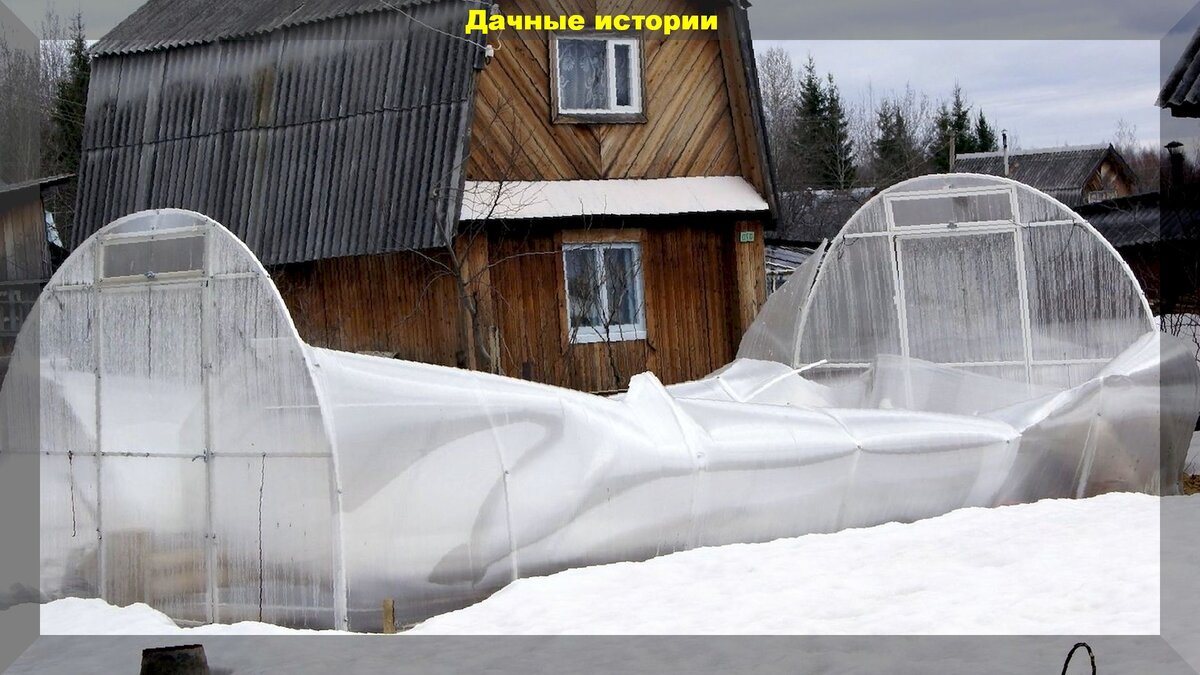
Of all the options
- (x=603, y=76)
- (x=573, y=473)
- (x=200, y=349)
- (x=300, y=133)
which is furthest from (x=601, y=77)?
(x=200, y=349)

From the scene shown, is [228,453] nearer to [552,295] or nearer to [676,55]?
[552,295]

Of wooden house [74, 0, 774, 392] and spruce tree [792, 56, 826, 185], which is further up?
spruce tree [792, 56, 826, 185]

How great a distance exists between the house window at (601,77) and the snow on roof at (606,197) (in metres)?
0.92

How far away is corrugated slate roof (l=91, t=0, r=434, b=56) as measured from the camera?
→ 18109 mm

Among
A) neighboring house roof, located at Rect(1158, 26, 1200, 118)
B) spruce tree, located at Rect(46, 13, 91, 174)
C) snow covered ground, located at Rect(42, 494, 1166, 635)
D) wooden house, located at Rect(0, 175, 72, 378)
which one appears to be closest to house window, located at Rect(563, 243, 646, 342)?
neighboring house roof, located at Rect(1158, 26, 1200, 118)

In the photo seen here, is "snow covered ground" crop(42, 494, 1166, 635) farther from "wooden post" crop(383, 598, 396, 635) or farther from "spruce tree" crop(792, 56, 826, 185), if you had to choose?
"spruce tree" crop(792, 56, 826, 185)

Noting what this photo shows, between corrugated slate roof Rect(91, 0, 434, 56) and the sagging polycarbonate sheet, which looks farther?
corrugated slate roof Rect(91, 0, 434, 56)

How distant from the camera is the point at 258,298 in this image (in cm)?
993

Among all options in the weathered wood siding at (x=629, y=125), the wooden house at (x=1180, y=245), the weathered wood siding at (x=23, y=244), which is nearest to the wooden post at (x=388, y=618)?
the weathered wood siding at (x=629, y=125)

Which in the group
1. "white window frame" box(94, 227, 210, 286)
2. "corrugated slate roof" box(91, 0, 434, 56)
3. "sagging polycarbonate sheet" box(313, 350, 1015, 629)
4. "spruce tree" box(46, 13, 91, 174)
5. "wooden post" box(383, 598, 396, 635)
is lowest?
"wooden post" box(383, 598, 396, 635)

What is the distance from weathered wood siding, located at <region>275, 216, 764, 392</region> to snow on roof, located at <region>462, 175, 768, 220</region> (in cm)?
39

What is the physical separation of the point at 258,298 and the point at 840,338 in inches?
299

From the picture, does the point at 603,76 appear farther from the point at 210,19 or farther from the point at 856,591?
the point at 856,591

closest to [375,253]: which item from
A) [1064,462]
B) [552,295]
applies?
[552,295]
